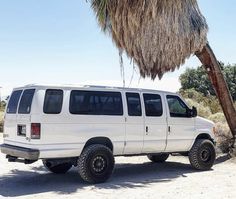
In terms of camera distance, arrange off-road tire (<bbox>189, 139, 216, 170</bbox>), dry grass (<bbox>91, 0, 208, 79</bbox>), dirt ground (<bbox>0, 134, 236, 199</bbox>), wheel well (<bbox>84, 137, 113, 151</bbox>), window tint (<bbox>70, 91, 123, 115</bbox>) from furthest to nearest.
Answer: dry grass (<bbox>91, 0, 208, 79</bbox>)
off-road tire (<bbox>189, 139, 216, 170</bbox>)
wheel well (<bbox>84, 137, 113, 151</bbox>)
window tint (<bbox>70, 91, 123, 115</bbox>)
dirt ground (<bbox>0, 134, 236, 199</bbox>)

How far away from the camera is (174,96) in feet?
40.3

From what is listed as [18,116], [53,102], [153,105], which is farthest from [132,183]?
[18,116]

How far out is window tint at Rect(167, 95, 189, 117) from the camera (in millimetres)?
12102

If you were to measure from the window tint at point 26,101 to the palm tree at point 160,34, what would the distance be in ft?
16.4

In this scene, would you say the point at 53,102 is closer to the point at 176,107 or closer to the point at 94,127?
the point at 94,127

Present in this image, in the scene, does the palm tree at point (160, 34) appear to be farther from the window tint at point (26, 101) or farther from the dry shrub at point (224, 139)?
the window tint at point (26, 101)

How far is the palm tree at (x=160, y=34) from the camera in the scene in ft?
45.7

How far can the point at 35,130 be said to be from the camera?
9594 mm

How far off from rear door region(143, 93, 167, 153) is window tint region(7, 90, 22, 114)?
3212 millimetres

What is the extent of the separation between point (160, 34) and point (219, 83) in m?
2.70

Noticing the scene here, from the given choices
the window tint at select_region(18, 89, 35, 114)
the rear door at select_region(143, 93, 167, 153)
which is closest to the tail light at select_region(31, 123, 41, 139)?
the window tint at select_region(18, 89, 35, 114)

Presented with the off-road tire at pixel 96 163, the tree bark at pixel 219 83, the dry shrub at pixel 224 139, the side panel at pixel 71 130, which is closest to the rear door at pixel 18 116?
the side panel at pixel 71 130

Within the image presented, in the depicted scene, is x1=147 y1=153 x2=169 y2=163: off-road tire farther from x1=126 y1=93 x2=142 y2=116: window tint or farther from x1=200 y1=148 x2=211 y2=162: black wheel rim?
x1=126 y1=93 x2=142 y2=116: window tint

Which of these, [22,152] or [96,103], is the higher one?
[96,103]
